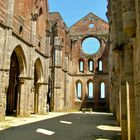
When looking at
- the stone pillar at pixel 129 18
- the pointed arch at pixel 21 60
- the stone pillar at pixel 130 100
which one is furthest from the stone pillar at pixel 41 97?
the stone pillar at pixel 129 18

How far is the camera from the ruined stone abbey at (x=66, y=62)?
786cm

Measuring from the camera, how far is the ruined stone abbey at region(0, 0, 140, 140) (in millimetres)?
7859

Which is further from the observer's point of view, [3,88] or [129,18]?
[3,88]

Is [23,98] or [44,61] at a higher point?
[44,61]

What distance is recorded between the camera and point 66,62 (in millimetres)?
35312

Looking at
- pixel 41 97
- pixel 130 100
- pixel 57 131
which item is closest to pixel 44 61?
pixel 41 97

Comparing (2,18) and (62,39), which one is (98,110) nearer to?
(62,39)

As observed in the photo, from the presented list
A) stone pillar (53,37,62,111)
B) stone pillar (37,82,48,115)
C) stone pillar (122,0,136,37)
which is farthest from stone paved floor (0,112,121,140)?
stone pillar (53,37,62,111)

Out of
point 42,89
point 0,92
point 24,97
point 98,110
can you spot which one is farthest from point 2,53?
point 98,110

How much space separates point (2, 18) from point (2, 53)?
2.29 metres

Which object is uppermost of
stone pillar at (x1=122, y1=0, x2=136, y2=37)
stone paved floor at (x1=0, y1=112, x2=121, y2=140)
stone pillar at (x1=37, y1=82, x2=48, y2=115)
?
stone pillar at (x1=122, y1=0, x2=136, y2=37)

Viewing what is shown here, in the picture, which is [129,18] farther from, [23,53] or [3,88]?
[23,53]

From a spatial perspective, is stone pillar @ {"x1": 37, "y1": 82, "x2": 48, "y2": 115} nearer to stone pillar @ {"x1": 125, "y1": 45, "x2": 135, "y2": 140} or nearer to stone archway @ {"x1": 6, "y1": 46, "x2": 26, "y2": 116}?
stone archway @ {"x1": 6, "y1": 46, "x2": 26, "y2": 116}

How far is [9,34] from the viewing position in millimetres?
16453
